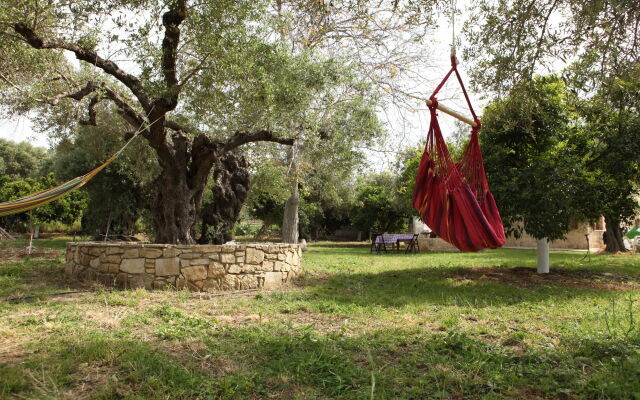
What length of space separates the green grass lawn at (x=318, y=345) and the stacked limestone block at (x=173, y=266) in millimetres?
375

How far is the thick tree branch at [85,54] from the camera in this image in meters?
5.38

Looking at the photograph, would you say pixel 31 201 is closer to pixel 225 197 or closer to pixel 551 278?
pixel 225 197

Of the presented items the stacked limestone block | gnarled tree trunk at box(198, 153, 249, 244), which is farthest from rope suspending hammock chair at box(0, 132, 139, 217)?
gnarled tree trunk at box(198, 153, 249, 244)

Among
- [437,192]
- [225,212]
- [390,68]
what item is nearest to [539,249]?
[390,68]

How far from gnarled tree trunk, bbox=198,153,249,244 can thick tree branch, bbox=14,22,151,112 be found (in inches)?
121

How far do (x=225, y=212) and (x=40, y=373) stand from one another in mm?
7122

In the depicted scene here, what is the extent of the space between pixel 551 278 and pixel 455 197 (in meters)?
5.24

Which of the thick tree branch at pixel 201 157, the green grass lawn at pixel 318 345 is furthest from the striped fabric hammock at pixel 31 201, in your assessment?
the thick tree branch at pixel 201 157

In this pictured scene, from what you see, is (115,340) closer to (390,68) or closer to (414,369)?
(414,369)

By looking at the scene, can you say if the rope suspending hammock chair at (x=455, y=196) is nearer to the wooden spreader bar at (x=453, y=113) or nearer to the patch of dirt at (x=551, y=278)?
the wooden spreader bar at (x=453, y=113)

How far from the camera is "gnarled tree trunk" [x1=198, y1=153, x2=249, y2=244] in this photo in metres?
9.59

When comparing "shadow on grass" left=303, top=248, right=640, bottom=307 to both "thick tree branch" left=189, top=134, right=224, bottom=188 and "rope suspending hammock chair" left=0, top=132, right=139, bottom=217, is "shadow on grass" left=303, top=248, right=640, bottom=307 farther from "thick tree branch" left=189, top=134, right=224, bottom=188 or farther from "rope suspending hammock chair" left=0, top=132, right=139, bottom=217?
"rope suspending hammock chair" left=0, top=132, right=139, bottom=217

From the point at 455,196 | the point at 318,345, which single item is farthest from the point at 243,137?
the point at 318,345

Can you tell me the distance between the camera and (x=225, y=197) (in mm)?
9648
